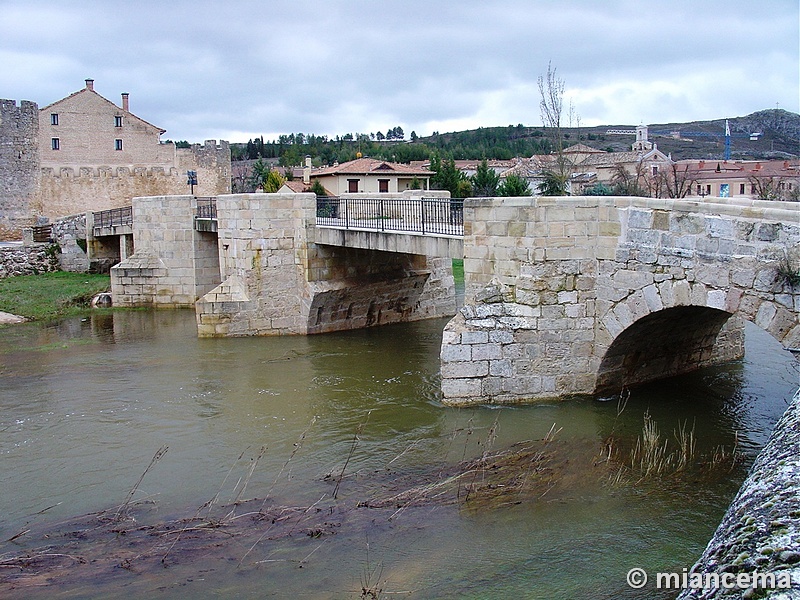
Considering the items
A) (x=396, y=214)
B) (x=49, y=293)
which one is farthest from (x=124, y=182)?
(x=396, y=214)

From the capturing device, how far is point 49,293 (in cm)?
2292

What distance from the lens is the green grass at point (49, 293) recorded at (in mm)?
21047

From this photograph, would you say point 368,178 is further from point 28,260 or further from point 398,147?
point 398,147

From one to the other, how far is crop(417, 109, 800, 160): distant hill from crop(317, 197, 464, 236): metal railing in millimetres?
57951

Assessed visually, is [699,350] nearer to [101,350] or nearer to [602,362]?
[602,362]

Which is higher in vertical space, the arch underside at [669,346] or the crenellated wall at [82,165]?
the crenellated wall at [82,165]

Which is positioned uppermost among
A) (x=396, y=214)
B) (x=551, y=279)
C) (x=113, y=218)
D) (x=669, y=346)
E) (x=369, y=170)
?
(x=369, y=170)

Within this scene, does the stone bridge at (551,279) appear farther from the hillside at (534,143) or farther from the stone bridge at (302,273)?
the hillside at (534,143)

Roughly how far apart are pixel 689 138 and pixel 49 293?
9360 centimetres

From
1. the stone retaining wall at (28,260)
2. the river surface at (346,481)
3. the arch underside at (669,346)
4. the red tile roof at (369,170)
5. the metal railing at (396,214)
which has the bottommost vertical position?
the river surface at (346,481)

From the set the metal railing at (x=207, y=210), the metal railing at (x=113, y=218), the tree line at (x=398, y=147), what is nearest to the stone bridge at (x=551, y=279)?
the metal railing at (x=207, y=210)

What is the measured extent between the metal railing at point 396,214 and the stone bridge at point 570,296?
2301 mm

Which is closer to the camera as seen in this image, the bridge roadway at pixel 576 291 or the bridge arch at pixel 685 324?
the bridge roadway at pixel 576 291

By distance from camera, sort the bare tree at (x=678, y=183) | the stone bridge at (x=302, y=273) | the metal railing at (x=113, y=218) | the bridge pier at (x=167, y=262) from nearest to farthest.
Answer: the stone bridge at (x=302, y=273) < the bridge pier at (x=167, y=262) < the metal railing at (x=113, y=218) < the bare tree at (x=678, y=183)
